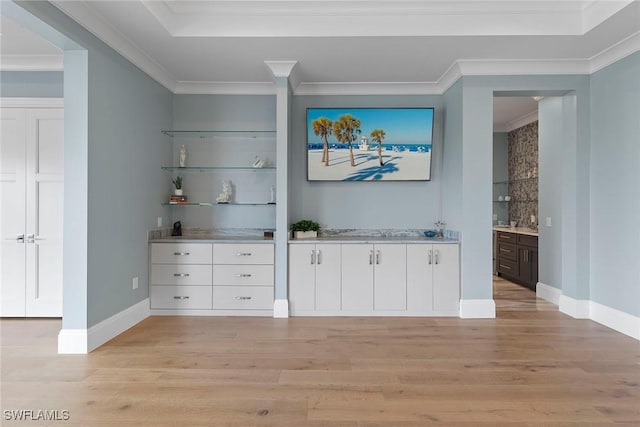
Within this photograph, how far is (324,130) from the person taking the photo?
469cm

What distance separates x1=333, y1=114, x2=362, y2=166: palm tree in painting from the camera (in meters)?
4.67

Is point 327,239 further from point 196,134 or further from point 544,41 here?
point 544,41

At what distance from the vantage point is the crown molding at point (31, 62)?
396 centimetres

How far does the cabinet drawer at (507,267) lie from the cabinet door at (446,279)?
7.91ft

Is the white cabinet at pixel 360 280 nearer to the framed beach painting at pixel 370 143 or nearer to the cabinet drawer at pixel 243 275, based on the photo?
the cabinet drawer at pixel 243 275

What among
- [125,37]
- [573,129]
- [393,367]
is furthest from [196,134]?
[573,129]

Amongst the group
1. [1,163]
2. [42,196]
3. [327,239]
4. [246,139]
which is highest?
[246,139]

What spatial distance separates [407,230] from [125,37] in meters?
3.65

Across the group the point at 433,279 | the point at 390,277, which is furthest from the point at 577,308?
the point at 390,277

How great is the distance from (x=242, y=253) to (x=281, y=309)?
750mm

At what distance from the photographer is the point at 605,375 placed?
275 centimetres

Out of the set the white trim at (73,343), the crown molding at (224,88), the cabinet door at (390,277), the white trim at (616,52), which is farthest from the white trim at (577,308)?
the white trim at (73,343)

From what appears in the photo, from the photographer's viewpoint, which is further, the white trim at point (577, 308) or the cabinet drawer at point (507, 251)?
the cabinet drawer at point (507, 251)

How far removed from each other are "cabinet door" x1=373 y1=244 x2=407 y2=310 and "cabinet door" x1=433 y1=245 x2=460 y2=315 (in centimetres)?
34
